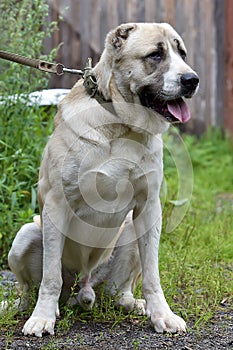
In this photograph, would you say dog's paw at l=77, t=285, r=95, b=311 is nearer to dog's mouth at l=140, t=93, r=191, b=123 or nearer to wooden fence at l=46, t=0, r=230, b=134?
dog's mouth at l=140, t=93, r=191, b=123

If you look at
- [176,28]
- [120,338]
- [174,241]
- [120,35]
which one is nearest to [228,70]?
[176,28]

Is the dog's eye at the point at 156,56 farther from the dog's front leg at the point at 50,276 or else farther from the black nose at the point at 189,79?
the dog's front leg at the point at 50,276

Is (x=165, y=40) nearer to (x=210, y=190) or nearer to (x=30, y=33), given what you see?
(x=30, y=33)

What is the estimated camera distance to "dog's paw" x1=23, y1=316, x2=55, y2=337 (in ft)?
10.8

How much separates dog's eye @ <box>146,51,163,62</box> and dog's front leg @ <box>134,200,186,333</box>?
0.68 m

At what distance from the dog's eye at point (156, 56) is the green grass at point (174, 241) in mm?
1239

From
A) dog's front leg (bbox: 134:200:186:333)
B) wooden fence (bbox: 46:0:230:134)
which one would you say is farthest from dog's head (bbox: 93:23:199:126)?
wooden fence (bbox: 46:0:230:134)

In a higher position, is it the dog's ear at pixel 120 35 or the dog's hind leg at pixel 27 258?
the dog's ear at pixel 120 35

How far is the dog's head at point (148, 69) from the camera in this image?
339 centimetres

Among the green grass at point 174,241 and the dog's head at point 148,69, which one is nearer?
the dog's head at point 148,69

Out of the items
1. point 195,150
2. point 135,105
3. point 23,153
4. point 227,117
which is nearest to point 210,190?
point 195,150

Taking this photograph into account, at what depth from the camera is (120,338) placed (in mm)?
3334

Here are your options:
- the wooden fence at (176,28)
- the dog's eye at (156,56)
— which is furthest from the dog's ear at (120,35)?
the wooden fence at (176,28)

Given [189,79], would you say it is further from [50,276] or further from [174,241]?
[174,241]
